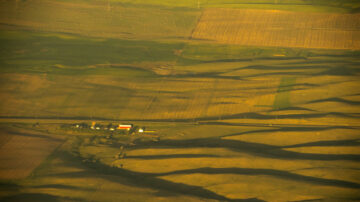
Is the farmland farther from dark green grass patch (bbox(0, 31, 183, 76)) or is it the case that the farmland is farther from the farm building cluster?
the farm building cluster

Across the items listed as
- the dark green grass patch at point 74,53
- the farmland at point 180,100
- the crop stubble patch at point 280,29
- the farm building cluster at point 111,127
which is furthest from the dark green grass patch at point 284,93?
the dark green grass patch at point 74,53

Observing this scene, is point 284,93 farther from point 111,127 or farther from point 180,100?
point 111,127

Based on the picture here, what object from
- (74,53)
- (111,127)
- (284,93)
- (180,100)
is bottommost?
(111,127)

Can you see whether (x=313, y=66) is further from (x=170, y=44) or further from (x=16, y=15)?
(x=16, y=15)

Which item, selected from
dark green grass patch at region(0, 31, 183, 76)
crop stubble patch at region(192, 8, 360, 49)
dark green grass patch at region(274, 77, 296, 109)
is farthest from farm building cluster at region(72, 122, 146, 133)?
crop stubble patch at region(192, 8, 360, 49)

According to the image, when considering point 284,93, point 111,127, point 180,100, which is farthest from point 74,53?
point 284,93

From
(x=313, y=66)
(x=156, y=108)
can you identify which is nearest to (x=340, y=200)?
(x=156, y=108)
